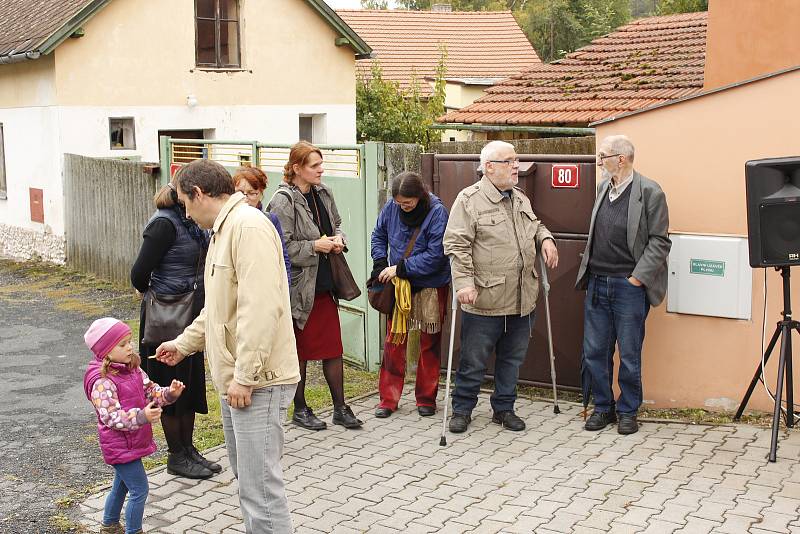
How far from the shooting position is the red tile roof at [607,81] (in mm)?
11836

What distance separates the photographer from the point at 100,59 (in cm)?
1773

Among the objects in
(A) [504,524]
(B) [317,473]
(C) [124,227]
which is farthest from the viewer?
(C) [124,227]

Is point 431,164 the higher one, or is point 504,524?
point 431,164

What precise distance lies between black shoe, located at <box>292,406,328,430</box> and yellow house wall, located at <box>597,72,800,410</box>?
7.91ft

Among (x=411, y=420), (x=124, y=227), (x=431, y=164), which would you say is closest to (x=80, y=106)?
(x=124, y=227)

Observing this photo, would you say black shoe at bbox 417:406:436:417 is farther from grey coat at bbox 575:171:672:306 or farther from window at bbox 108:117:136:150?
window at bbox 108:117:136:150

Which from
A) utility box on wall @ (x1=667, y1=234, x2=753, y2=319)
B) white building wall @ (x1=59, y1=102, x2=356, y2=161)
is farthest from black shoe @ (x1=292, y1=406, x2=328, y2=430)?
white building wall @ (x1=59, y1=102, x2=356, y2=161)

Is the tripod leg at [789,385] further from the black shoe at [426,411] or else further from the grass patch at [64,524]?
the grass patch at [64,524]

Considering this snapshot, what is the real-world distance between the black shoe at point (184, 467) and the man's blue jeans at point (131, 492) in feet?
2.72

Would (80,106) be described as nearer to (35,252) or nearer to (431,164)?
(35,252)

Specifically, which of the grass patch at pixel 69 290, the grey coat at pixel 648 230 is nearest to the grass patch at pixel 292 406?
the grey coat at pixel 648 230

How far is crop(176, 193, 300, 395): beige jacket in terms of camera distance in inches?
175

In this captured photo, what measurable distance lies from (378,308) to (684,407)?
233 cm

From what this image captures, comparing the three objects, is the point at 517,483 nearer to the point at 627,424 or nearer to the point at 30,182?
the point at 627,424
